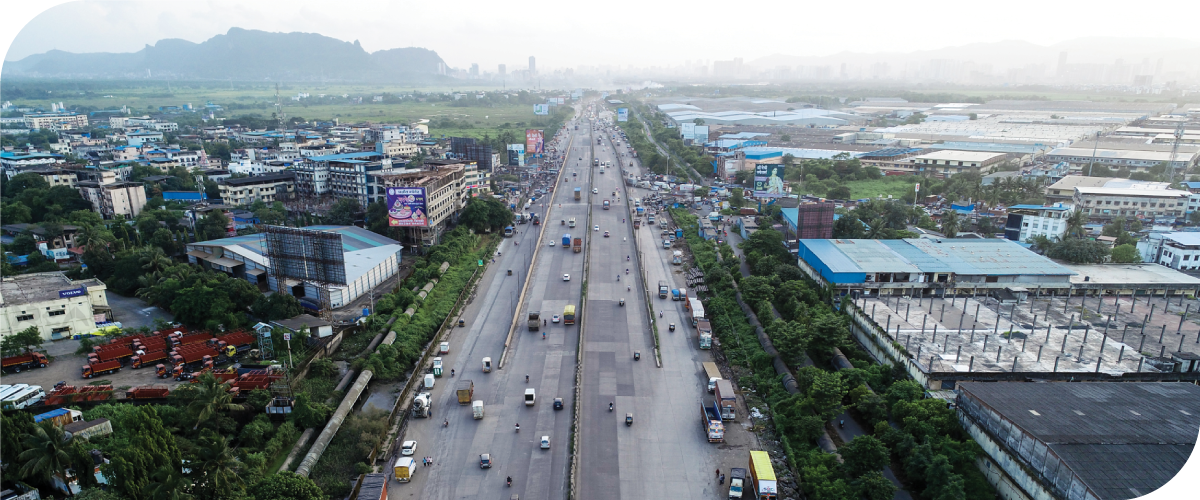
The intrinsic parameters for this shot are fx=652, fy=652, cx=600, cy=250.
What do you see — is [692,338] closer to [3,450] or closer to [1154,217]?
[3,450]

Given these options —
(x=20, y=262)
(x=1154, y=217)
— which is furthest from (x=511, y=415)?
(x=1154, y=217)

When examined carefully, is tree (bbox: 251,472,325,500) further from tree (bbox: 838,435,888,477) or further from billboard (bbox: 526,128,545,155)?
billboard (bbox: 526,128,545,155)

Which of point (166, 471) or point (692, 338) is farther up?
point (166, 471)

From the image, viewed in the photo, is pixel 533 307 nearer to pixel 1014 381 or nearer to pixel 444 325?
pixel 444 325

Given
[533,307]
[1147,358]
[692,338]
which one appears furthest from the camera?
[533,307]

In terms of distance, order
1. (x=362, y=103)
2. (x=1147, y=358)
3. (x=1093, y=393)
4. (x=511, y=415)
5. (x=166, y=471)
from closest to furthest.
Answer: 1. (x=166, y=471)
2. (x=1093, y=393)
3. (x=511, y=415)
4. (x=1147, y=358)
5. (x=362, y=103)

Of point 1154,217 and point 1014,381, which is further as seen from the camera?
point 1154,217

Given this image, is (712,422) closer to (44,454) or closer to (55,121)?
(44,454)
